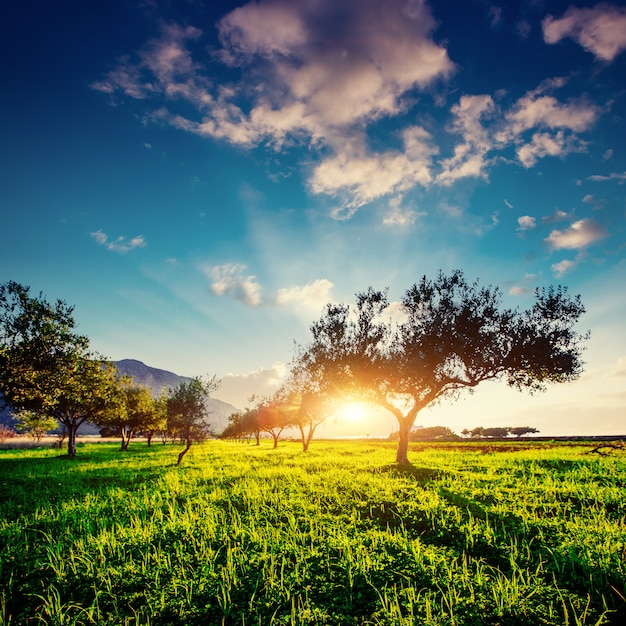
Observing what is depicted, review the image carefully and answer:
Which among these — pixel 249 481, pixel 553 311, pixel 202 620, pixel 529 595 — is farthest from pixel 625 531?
pixel 553 311

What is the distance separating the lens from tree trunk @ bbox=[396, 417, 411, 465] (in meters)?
26.4

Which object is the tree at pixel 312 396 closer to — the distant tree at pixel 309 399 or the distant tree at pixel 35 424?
the distant tree at pixel 309 399

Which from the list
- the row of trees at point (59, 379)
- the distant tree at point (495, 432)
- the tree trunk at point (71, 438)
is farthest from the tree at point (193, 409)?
the distant tree at point (495, 432)

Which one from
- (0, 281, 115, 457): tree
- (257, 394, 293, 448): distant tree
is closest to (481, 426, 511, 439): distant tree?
(257, 394, 293, 448): distant tree

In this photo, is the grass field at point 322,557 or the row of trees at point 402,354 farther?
the row of trees at point 402,354

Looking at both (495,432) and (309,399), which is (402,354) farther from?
(495,432)

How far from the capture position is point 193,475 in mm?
21703

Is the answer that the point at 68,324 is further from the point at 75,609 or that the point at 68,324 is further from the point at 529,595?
the point at 529,595

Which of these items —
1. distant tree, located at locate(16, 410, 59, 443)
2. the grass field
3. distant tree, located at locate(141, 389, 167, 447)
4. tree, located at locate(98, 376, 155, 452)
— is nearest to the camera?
the grass field

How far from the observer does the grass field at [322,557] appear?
19.3 ft

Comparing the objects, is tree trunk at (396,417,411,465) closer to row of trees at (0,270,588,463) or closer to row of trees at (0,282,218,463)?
row of trees at (0,270,588,463)

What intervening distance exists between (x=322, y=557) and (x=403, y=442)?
20773mm

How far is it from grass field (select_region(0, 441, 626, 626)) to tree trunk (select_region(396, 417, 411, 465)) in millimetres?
11683

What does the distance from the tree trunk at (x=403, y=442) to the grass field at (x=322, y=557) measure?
11.7 m
